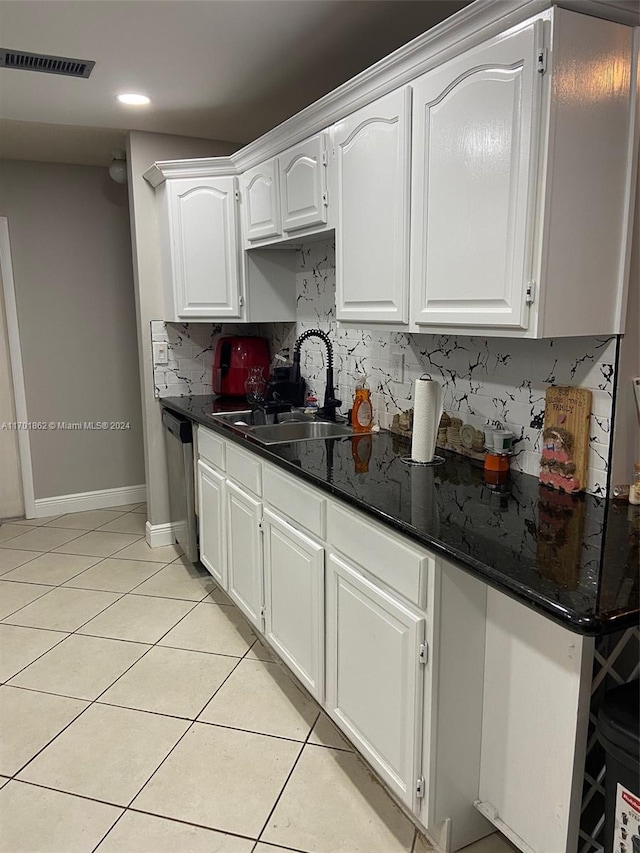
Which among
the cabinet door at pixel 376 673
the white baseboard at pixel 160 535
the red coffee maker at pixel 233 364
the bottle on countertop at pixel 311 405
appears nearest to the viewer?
the cabinet door at pixel 376 673

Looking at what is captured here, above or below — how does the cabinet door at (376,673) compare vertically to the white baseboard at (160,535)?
above

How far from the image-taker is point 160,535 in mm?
3998

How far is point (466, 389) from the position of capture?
2.34 metres

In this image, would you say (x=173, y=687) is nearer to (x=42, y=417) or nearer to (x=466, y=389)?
(x=466, y=389)

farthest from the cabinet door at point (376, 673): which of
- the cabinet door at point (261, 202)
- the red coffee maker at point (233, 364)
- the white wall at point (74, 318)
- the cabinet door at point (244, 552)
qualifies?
the white wall at point (74, 318)

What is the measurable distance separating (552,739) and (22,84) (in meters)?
3.20

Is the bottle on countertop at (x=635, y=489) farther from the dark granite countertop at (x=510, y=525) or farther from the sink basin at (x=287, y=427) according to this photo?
the sink basin at (x=287, y=427)

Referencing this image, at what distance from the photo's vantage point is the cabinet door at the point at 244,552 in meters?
2.61

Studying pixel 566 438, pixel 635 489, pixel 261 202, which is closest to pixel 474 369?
pixel 566 438

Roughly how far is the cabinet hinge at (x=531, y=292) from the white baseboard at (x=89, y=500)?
3.66 metres

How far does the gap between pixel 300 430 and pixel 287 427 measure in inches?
2.6

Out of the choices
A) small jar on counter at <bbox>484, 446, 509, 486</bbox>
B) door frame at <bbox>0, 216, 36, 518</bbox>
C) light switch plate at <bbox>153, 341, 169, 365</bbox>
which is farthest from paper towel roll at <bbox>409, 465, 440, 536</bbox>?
door frame at <bbox>0, 216, 36, 518</bbox>

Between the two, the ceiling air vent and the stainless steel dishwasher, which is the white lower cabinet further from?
the ceiling air vent

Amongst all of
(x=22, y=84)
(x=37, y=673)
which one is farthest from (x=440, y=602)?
(x=22, y=84)
